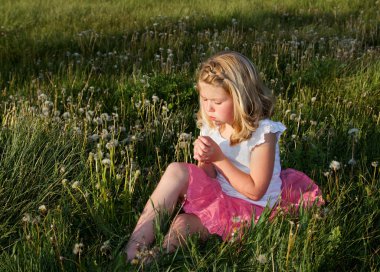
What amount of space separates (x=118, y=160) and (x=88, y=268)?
1.37 meters

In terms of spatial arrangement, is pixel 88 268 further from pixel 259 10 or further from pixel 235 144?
pixel 259 10

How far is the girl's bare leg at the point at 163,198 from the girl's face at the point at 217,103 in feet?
1.11

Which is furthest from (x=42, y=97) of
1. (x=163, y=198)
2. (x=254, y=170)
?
(x=254, y=170)

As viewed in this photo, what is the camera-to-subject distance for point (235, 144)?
3598mm

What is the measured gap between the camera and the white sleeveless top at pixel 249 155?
3477mm

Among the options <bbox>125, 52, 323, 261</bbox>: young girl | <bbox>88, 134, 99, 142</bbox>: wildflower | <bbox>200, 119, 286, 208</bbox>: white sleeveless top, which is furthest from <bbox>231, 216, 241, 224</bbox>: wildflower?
<bbox>88, 134, 99, 142</bbox>: wildflower

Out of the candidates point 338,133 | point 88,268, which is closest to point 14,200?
point 88,268

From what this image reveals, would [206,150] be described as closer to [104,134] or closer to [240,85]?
[240,85]

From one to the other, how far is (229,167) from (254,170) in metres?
0.14

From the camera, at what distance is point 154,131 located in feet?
14.8

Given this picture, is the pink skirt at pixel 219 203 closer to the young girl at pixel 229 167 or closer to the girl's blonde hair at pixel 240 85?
the young girl at pixel 229 167

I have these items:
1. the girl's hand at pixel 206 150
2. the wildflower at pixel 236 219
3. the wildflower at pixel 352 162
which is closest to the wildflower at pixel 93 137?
the girl's hand at pixel 206 150

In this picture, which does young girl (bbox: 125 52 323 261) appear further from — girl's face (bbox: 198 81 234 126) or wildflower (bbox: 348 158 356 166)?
wildflower (bbox: 348 158 356 166)

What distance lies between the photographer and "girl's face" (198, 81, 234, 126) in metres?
3.42
